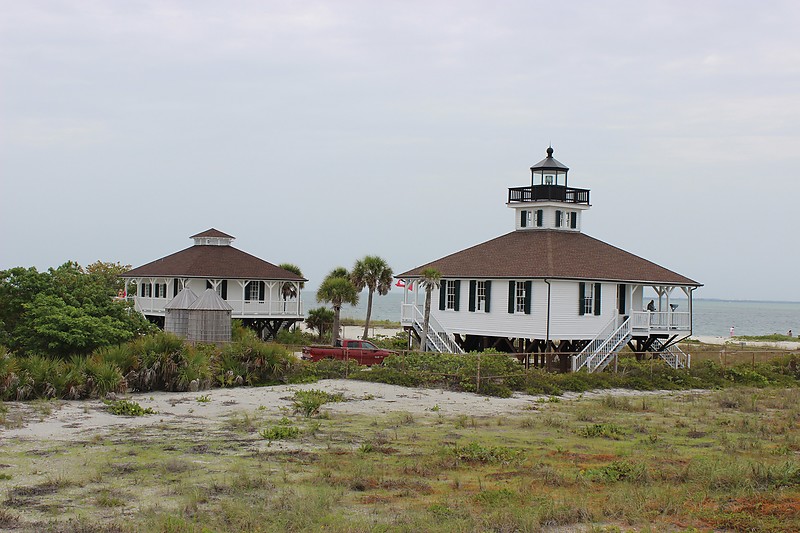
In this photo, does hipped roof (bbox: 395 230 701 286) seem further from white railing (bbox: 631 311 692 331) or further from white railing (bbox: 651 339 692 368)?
white railing (bbox: 651 339 692 368)

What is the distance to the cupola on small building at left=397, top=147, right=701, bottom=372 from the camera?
39.9m

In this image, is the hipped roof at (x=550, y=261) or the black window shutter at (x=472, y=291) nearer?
the hipped roof at (x=550, y=261)

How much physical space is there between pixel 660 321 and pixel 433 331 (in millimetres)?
10566

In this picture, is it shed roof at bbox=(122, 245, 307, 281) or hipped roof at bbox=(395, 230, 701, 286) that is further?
shed roof at bbox=(122, 245, 307, 281)

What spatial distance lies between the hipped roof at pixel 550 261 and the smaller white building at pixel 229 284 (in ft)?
33.7

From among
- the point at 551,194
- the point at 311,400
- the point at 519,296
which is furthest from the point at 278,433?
the point at 551,194

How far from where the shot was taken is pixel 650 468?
57.5 feet

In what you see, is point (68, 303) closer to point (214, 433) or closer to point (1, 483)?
point (214, 433)

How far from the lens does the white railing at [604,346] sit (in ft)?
128

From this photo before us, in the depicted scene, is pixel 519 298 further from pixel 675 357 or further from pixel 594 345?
pixel 675 357

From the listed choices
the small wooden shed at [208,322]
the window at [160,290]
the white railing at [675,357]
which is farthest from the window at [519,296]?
the window at [160,290]

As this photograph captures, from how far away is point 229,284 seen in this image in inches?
2080

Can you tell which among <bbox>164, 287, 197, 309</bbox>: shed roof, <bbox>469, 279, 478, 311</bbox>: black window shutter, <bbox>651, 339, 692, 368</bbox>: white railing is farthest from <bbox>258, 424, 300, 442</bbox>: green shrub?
<bbox>651, 339, 692, 368</bbox>: white railing

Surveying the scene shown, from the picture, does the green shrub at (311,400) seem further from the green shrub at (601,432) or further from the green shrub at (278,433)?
the green shrub at (601,432)
